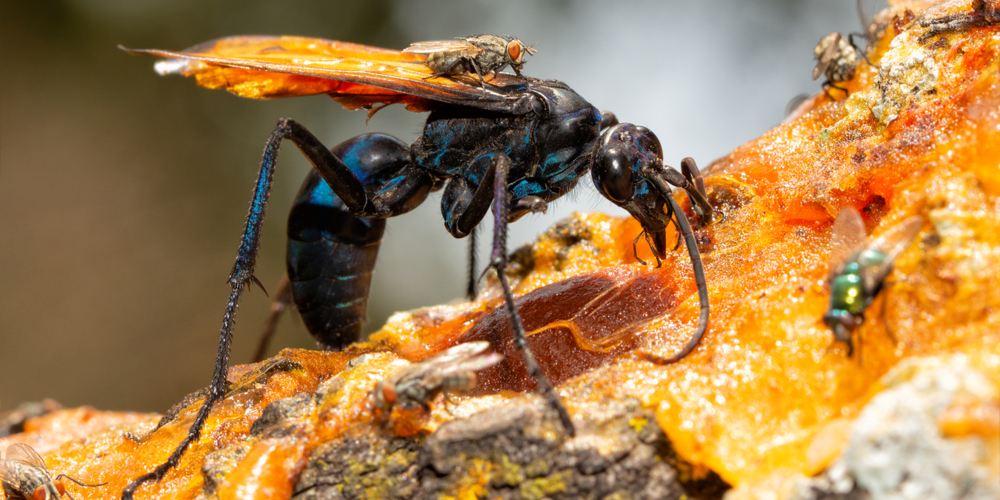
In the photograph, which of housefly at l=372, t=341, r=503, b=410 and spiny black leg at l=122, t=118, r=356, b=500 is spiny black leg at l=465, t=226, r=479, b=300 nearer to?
spiny black leg at l=122, t=118, r=356, b=500

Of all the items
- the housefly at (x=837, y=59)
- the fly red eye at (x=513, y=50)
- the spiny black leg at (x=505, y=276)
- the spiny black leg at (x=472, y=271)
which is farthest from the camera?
the spiny black leg at (x=472, y=271)

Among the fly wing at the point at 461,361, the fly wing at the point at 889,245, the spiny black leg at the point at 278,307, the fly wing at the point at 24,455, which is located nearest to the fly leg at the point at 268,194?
the fly wing at the point at 24,455

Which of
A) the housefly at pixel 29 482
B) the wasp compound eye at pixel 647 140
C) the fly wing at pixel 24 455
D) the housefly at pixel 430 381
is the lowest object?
the housefly at pixel 430 381

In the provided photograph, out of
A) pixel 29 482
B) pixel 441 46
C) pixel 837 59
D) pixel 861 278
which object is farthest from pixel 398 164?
pixel 837 59

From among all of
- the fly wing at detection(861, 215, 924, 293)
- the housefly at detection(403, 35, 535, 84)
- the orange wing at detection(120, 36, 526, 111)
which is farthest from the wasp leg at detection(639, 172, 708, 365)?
the housefly at detection(403, 35, 535, 84)

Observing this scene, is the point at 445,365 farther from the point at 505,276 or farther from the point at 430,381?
the point at 505,276

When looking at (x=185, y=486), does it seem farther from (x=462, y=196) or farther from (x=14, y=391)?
(x=14, y=391)

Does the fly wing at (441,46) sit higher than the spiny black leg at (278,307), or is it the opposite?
the fly wing at (441,46)

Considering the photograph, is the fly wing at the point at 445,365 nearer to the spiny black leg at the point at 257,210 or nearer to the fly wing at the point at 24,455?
the spiny black leg at the point at 257,210
